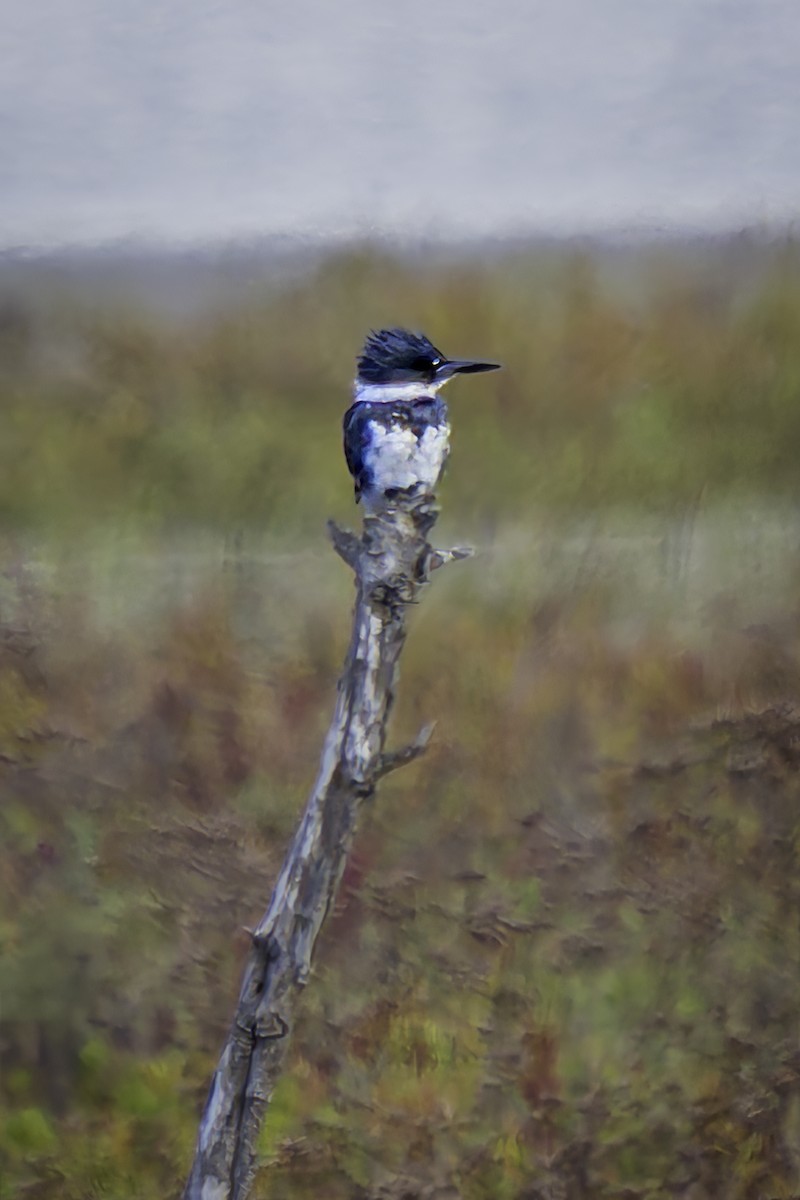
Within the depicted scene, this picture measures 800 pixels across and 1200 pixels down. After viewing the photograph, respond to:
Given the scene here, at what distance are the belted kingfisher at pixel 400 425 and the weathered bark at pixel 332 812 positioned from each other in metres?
0.02

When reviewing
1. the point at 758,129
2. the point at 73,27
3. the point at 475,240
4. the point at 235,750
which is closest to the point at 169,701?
the point at 235,750

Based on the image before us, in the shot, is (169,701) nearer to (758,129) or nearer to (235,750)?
(235,750)

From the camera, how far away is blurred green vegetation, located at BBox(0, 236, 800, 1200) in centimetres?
126

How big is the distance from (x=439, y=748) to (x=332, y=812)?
34cm

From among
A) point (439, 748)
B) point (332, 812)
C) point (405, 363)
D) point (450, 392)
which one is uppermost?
point (450, 392)

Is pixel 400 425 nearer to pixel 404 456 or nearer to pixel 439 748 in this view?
→ pixel 404 456

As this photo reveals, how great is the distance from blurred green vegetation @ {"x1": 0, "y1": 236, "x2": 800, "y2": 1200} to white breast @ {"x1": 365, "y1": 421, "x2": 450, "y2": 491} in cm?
32

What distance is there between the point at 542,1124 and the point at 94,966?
0.47 m

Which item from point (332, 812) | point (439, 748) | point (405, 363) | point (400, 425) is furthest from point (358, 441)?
Answer: point (439, 748)

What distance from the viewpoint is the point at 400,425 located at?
94 cm

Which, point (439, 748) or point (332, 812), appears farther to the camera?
point (439, 748)

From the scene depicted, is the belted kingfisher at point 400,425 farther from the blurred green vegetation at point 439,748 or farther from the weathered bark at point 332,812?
the blurred green vegetation at point 439,748

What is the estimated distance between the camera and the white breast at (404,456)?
0.92 metres

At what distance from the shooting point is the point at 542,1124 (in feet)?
4.25
